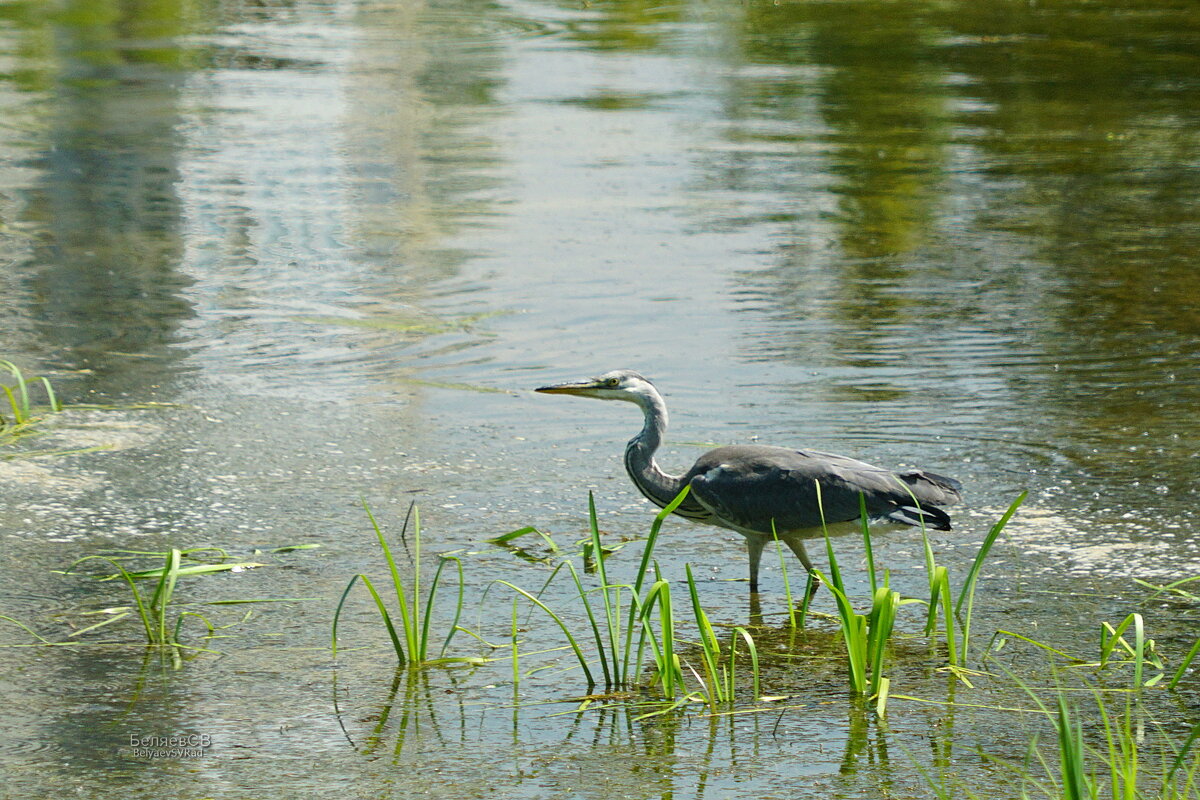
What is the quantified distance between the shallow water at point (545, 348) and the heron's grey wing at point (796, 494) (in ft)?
0.92

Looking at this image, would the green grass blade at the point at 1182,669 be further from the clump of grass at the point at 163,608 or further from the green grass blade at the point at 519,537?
the clump of grass at the point at 163,608

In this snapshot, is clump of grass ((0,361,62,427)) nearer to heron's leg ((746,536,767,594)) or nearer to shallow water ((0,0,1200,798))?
shallow water ((0,0,1200,798))

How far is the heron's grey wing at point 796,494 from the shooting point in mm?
5641

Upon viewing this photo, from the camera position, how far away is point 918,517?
556cm

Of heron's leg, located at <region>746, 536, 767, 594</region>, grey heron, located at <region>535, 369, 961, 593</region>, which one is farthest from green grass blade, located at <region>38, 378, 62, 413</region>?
heron's leg, located at <region>746, 536, 767, 594</region>

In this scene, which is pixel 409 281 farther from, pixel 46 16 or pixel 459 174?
pixel 46 16

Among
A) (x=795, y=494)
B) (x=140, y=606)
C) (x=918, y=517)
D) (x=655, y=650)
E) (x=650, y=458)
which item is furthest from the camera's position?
(x=650, y=458)

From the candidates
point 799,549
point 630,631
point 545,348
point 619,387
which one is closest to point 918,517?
point 799,549

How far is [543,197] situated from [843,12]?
1310cm

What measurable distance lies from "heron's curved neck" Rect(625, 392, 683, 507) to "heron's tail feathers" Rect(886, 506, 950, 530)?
846mm

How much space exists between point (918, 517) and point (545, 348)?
3.91 m

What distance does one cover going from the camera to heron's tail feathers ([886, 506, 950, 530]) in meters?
5.57

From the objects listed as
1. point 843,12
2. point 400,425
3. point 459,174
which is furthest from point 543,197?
point 843,12

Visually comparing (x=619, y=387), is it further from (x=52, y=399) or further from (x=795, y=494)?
(x=52, y=399)
